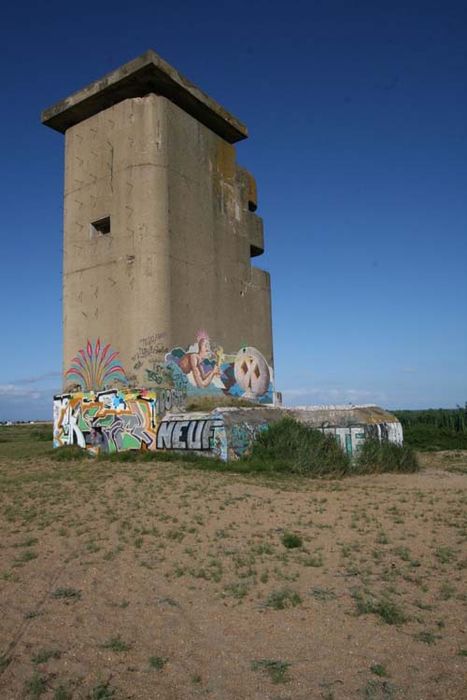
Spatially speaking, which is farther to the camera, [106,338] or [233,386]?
[233,386]

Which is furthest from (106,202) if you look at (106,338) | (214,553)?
(214,553)

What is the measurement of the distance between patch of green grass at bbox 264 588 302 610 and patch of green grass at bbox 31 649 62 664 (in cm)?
214

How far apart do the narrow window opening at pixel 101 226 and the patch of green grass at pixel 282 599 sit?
1665cm

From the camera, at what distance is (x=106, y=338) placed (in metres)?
19.4

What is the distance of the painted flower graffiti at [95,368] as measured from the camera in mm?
18905

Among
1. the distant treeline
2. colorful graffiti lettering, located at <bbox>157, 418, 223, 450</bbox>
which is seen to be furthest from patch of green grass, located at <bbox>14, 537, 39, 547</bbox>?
the distant treeline

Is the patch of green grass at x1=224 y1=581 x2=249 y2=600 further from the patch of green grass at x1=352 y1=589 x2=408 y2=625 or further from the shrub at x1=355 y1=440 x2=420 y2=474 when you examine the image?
the shrub at x1=355 y1=440 x2=420 y2=474

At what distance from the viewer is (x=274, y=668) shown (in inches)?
179

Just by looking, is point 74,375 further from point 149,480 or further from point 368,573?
point 368,573

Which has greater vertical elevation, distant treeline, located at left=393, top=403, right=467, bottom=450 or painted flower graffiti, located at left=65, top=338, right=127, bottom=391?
painted flower graffiti, located at left=65, top=338, right=127, bottom=391

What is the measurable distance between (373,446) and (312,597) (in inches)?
420

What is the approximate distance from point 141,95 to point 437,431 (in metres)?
20.1

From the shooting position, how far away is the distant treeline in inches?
1006

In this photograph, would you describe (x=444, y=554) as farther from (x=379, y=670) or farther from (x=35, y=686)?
(x=35, y=686)
